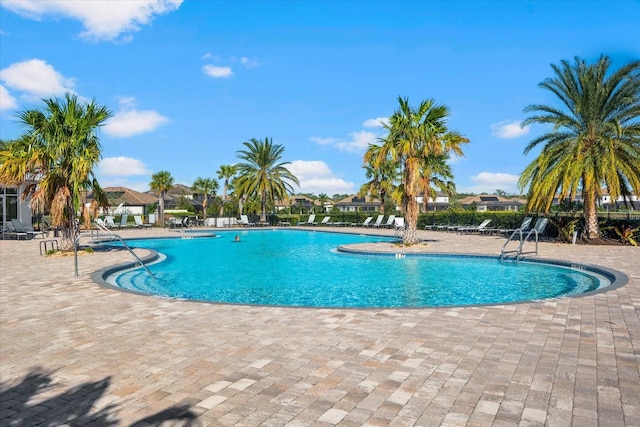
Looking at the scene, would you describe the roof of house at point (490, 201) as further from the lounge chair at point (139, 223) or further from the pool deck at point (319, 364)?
the pool deck at point (319, 364)

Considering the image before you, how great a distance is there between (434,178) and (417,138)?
22651 millimetres

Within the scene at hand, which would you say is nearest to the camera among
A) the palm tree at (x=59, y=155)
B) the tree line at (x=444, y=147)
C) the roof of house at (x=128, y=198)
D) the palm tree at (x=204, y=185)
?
the palm tree at (x=59, y=155)

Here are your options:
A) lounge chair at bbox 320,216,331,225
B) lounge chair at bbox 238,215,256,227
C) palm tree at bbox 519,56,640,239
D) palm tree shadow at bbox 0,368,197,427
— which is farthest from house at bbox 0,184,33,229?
palm tree at bbox 519,56,640,239

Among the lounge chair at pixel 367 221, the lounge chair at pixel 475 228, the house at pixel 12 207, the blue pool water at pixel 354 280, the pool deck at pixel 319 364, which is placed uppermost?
the house at pixel 12 207

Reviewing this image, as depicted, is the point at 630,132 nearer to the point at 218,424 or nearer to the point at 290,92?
the point at 290,92

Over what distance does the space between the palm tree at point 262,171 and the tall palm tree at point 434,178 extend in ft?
41.0

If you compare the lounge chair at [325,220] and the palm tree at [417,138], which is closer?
the palm tree at [417,138]

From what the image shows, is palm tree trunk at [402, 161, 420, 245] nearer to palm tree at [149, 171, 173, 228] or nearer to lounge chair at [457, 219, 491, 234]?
lounge chair at [457, 219, 491, 234]

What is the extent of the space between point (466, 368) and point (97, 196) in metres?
15.3

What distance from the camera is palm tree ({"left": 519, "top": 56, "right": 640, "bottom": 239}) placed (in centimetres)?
1816

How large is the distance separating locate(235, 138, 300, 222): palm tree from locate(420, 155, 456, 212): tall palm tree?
1250 cm

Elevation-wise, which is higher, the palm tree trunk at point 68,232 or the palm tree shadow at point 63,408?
the palm tree trunk at point 68,232

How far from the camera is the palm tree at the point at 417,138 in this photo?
57.4 ft

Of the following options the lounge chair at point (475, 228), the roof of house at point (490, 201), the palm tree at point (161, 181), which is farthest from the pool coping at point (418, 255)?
the roof of house at point (490, 201)
